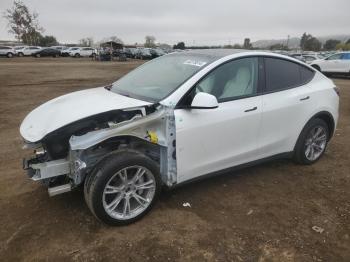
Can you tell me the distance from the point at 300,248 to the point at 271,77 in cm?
209

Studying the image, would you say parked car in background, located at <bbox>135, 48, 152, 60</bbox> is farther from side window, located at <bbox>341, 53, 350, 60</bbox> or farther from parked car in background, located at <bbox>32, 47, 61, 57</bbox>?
side window, located at <bbox>341, 53, 350, 60</bbox>

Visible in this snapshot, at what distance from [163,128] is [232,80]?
1.09 metres

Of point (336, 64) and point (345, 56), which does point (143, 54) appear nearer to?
point (336, 64)

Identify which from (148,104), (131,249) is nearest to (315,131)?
(148,104)

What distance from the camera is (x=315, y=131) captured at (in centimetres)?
491

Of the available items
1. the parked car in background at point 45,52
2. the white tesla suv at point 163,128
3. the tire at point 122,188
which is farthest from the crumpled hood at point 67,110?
the parked car in background at point 45,52

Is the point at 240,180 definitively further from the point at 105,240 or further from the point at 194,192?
the point at 105,240

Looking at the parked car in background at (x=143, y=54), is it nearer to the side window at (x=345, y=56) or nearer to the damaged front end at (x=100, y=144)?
the side window at (x=345, y=56)

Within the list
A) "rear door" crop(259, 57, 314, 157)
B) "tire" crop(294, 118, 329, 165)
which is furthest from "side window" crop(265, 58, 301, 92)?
"tire" crop(294, 118, 329, 165)

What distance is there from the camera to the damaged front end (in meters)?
3.16

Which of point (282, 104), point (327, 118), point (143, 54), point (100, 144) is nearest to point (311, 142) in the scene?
point (327, 118)

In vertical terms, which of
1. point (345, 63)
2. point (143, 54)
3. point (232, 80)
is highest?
point (143, 54)

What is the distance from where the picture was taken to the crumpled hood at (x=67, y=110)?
3177 mm

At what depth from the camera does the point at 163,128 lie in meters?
3.38
